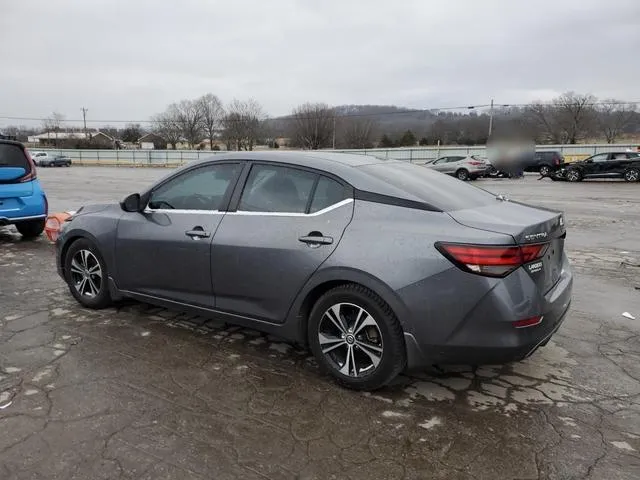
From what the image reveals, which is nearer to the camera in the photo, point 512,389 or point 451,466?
point 451,466

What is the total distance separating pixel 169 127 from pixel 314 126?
29796 millimetres

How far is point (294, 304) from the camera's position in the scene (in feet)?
11.7

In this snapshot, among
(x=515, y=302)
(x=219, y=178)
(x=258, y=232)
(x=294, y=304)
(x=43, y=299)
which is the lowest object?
(x=43, y=299)

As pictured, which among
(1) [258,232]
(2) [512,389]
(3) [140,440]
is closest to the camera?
(3) [140,440]

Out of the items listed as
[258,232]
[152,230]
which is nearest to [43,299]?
[152,230]

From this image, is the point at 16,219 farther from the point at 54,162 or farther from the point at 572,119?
the point at 54,162

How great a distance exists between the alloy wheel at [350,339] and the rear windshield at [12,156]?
24.0 ft

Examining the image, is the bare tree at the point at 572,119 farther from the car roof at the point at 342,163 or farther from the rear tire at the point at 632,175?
the car roof at the point at 342,163

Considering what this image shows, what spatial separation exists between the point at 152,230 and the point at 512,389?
10.0 feet

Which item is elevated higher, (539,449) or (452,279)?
(452,279)

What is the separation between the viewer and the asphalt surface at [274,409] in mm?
2653

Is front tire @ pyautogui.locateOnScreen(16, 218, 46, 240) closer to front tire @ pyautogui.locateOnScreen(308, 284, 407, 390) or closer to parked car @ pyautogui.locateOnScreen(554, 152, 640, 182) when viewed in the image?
front tire @ pyautogui.locateOnScreen(308, 284, 407, 390)

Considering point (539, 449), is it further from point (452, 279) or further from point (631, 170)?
point (631, 170)

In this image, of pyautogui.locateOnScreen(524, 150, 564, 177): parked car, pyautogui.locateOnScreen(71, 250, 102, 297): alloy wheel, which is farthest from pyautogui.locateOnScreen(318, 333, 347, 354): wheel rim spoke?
pyautogui.locateOnScreen(524, 150, 564, 177): parked car
